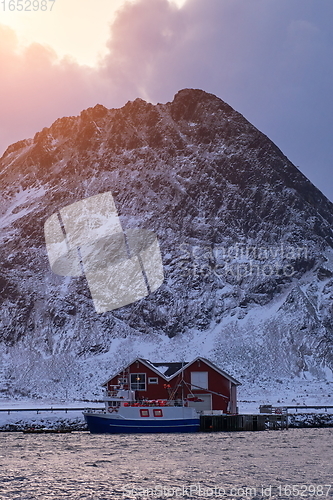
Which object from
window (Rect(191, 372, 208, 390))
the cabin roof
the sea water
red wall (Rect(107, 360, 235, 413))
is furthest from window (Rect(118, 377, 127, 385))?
the sea water

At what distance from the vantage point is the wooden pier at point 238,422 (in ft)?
224

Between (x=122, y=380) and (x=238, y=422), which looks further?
(x=122, y=380)

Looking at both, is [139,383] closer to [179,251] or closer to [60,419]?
[60,419]

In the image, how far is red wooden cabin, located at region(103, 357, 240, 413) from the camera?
7844 cm

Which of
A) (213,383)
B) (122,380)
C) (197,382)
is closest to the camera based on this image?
(122,380)

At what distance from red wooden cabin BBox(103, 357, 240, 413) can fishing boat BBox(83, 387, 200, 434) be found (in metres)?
11.8

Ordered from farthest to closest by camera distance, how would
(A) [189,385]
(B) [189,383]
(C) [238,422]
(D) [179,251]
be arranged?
(D) [179,251] → (A) [189,385] → (B) [189,383] → (C) [238,422]

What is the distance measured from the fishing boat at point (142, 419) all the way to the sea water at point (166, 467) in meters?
3.69

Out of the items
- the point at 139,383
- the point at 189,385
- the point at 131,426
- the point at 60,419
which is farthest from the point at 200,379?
the point at 60,419

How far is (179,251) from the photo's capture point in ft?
465

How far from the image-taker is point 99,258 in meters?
141

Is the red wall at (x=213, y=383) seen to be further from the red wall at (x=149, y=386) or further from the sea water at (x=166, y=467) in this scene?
the sea water at (x=166, y=467)

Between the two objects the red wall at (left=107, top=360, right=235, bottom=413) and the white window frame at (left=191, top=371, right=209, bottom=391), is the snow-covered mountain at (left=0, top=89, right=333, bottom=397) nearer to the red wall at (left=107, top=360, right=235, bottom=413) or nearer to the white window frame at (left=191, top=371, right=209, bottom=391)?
the red wall at (left=107, top=360, right=235, bottom=413)

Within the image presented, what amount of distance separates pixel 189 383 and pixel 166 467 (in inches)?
1532
